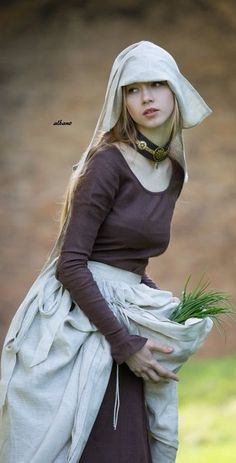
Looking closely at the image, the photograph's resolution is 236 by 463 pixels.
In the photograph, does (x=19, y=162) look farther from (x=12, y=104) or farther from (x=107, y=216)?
(x=107, y=216)

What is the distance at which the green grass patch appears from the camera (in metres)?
4.97

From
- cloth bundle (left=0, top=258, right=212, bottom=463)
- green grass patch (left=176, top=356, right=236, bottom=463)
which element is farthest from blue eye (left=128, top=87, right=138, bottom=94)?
green grass patch (left=176, top=356, right=236, bottom=463)

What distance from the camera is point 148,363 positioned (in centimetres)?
267

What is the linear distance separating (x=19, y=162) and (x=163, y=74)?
121 inches

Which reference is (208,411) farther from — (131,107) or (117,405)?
(131,107)

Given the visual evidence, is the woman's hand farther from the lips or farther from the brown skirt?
the lips

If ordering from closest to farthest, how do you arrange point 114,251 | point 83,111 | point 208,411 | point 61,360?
1. point 61,360
2. point 114,251
3. point 208,411
4. point 83,111

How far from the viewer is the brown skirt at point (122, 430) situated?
8.85 ft

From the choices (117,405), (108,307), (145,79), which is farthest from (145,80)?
(117,405)

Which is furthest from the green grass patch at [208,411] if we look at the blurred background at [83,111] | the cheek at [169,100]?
the cheek at [169,100]

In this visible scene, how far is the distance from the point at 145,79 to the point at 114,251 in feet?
1.34

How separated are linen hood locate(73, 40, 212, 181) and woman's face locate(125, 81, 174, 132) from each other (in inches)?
0.9

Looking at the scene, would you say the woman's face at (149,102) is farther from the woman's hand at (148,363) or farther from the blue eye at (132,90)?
the woman's hand at (148,363)

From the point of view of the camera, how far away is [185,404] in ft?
18.0
